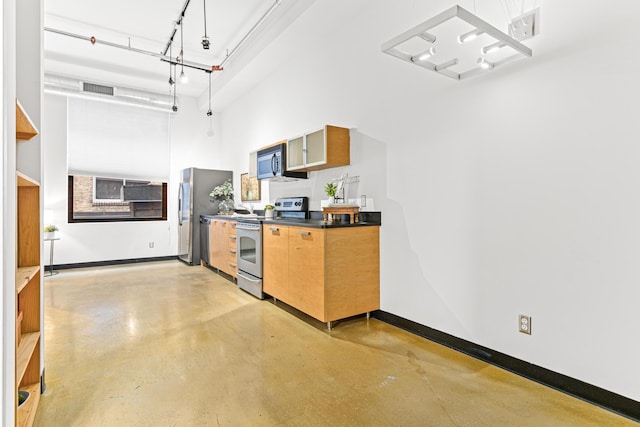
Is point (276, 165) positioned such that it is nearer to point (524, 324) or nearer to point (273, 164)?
point (273, 164)

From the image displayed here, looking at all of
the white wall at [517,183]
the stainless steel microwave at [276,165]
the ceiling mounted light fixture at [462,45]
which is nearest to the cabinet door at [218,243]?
the stainless steel microwave at [276,165]

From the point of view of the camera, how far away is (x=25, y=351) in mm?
1547

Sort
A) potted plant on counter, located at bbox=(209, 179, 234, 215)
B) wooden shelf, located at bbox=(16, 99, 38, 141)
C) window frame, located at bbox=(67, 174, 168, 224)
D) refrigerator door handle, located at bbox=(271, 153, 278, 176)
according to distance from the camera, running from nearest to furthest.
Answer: wooden shelf, located at bbox=(16, 99, 38, 141), refrigerator door handle, located at bbox=(271, 153, 278, 176), window frame, located at bbox=(67, 174, 168, 224), potted plant on counter, located at bbox=(209, 179, 234, 215)

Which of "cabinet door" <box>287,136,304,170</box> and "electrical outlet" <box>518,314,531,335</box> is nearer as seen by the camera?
"electrical outlet" <box>518,314,531,335</box>

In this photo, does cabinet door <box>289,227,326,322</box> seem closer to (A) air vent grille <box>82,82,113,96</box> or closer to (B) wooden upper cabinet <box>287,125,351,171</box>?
(B) wooden upper cabinet <box>287,125,351,171</box>

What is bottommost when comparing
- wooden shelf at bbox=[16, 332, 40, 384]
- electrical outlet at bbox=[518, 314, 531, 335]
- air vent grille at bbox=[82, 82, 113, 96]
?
electrical outlet at bbox=[518, 314, 531, 335]

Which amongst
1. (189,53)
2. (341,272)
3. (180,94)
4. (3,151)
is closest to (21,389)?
(3,151)

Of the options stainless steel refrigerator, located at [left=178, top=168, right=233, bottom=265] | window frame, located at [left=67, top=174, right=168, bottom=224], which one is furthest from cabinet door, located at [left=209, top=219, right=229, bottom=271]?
window frame, located at [left=67, top=174, right=168, bottom=224]

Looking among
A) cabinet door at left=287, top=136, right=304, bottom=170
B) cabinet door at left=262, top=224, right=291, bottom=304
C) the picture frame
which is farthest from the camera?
the picture frame

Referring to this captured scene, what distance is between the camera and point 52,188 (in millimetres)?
5520

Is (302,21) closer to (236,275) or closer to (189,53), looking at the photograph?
(189,53)

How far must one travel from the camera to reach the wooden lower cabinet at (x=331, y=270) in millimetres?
2838

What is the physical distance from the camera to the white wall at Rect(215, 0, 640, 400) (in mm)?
1733

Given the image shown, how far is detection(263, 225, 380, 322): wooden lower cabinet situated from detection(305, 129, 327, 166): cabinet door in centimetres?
78
